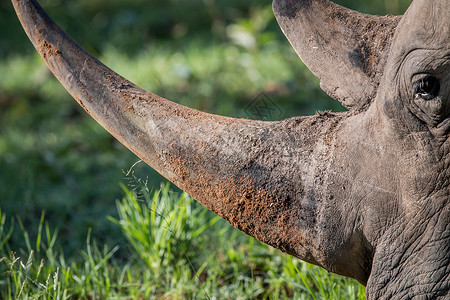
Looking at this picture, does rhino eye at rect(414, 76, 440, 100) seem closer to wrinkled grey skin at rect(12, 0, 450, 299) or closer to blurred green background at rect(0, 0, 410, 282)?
wrinkled grey skin at rect(12, 0, 450, 299)

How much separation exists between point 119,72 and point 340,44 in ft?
12.4

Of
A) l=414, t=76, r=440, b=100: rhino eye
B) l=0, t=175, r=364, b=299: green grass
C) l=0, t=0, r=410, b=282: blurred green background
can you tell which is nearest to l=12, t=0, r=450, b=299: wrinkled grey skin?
l=414, t=76, r=440, b=100: rhino eye

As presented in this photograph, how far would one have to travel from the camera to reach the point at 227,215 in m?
1.94

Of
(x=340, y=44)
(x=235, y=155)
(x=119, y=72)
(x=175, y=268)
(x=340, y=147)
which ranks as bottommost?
(x=175, y=268)

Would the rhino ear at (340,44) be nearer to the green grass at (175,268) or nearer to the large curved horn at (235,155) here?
the large curved horn at (235,155)

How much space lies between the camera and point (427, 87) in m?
1.71

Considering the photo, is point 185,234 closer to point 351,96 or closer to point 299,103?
point 351,96

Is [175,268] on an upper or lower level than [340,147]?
lower

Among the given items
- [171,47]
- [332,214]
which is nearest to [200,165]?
[332,214]

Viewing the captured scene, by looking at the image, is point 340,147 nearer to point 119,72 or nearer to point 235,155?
point 235,155

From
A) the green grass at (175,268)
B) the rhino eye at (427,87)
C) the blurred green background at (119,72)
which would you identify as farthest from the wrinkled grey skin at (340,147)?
the blurred green background at (119,72)

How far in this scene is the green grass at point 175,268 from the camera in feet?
8.61

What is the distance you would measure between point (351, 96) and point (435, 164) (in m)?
0.39

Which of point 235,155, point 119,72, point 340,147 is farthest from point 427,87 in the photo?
point 119,72
